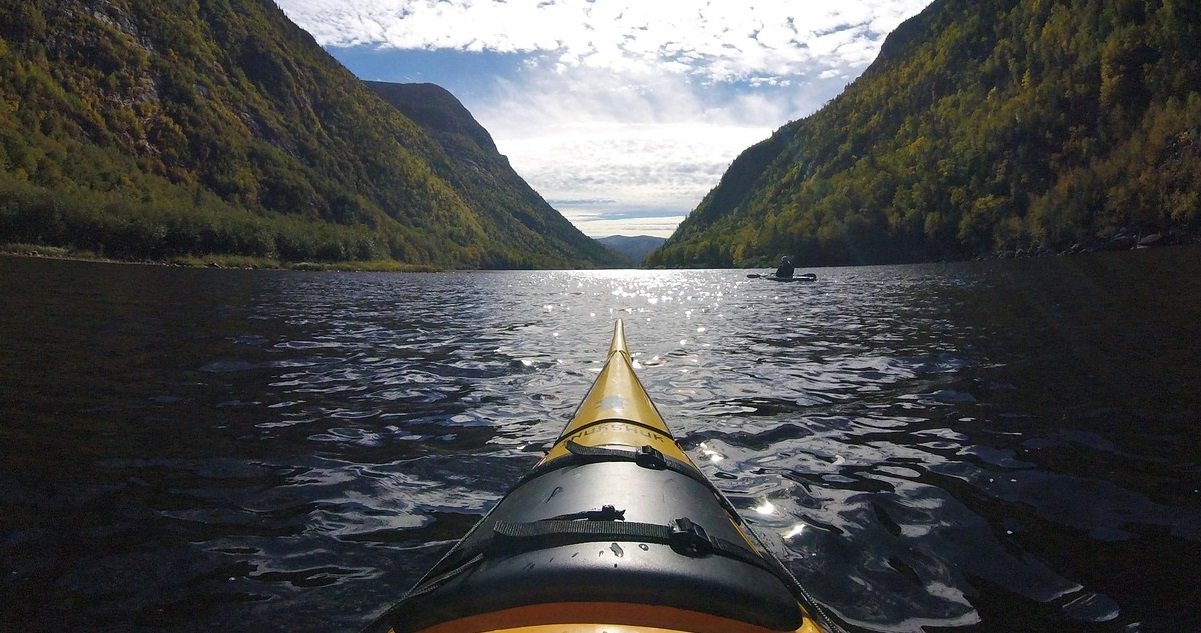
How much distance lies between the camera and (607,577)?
2318 mm

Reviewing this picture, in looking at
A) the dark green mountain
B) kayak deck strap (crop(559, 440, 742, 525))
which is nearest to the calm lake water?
kayak deck strap (crop(559, 440, 742, 525))

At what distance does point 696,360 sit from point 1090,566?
31.2ft

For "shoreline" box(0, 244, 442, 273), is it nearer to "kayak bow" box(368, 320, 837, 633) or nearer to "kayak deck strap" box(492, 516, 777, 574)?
"kayak bow" box(368, 320, 837, 633)

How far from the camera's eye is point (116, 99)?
138m

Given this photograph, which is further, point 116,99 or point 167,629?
point 116,99

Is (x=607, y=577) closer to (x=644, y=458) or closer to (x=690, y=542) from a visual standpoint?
(x=690, y=542)

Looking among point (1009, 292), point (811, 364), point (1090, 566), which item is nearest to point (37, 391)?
point (1090, 566)

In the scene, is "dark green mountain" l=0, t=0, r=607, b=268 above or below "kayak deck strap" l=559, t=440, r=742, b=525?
above

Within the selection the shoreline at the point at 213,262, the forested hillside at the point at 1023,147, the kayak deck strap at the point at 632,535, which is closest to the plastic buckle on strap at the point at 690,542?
the kayak deck strap at the point at 632,535

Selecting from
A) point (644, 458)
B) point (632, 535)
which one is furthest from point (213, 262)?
point (632, 535)

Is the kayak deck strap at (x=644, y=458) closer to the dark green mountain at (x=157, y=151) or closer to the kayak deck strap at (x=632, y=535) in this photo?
the kayak deck strap at (x=632, y=535)

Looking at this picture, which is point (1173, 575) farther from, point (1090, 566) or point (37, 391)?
point (37, 391)

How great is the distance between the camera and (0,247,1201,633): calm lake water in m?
3.96

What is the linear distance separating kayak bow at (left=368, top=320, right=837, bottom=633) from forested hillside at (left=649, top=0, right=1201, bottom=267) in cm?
8052
